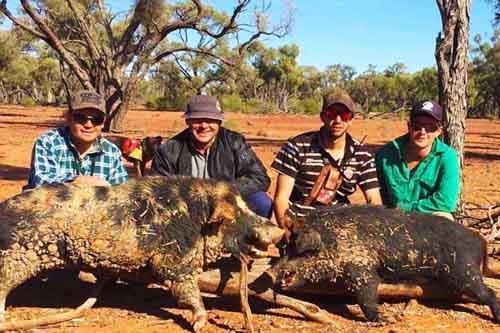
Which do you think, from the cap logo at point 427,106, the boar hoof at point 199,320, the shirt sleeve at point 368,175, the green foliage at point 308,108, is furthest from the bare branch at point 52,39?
the green foliage at point 308,108

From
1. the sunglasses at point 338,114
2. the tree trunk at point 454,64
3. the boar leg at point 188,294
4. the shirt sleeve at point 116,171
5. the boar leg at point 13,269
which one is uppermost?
the tree trunk at point 454,64

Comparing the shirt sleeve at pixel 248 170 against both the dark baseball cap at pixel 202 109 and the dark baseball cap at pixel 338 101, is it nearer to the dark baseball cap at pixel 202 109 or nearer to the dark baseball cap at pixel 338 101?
the dark baseball cap at pixel 202 109

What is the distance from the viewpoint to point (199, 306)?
13.1ft

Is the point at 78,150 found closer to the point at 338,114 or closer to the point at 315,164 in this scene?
the point at 315,164

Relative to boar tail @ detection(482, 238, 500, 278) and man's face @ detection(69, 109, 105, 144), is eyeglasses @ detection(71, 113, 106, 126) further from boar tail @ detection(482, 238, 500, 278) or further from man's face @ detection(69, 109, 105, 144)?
boar tail @ detection(482, 238, 500, 278)

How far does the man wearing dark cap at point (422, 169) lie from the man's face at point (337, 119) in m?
0.66

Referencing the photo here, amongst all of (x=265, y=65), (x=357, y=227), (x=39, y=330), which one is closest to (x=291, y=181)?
(x=357, y=227)

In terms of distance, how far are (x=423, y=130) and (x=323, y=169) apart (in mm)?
938

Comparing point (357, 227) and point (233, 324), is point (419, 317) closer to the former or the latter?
point (357, 227)

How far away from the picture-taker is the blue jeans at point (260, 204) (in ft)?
16.7

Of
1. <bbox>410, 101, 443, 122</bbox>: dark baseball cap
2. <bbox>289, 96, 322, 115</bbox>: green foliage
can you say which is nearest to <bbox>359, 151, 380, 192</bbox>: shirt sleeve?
<bbox>410, 101, 443, 122</bbox>: dark baseball cap

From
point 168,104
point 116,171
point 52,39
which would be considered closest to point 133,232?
point 116,171

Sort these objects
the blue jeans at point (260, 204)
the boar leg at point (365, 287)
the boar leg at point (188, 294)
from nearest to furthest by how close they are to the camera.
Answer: the boar leg at point (188, 294), the boar leg at point (365, 287), the blue jeans at point (260, 204)

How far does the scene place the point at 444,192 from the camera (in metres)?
4.91
